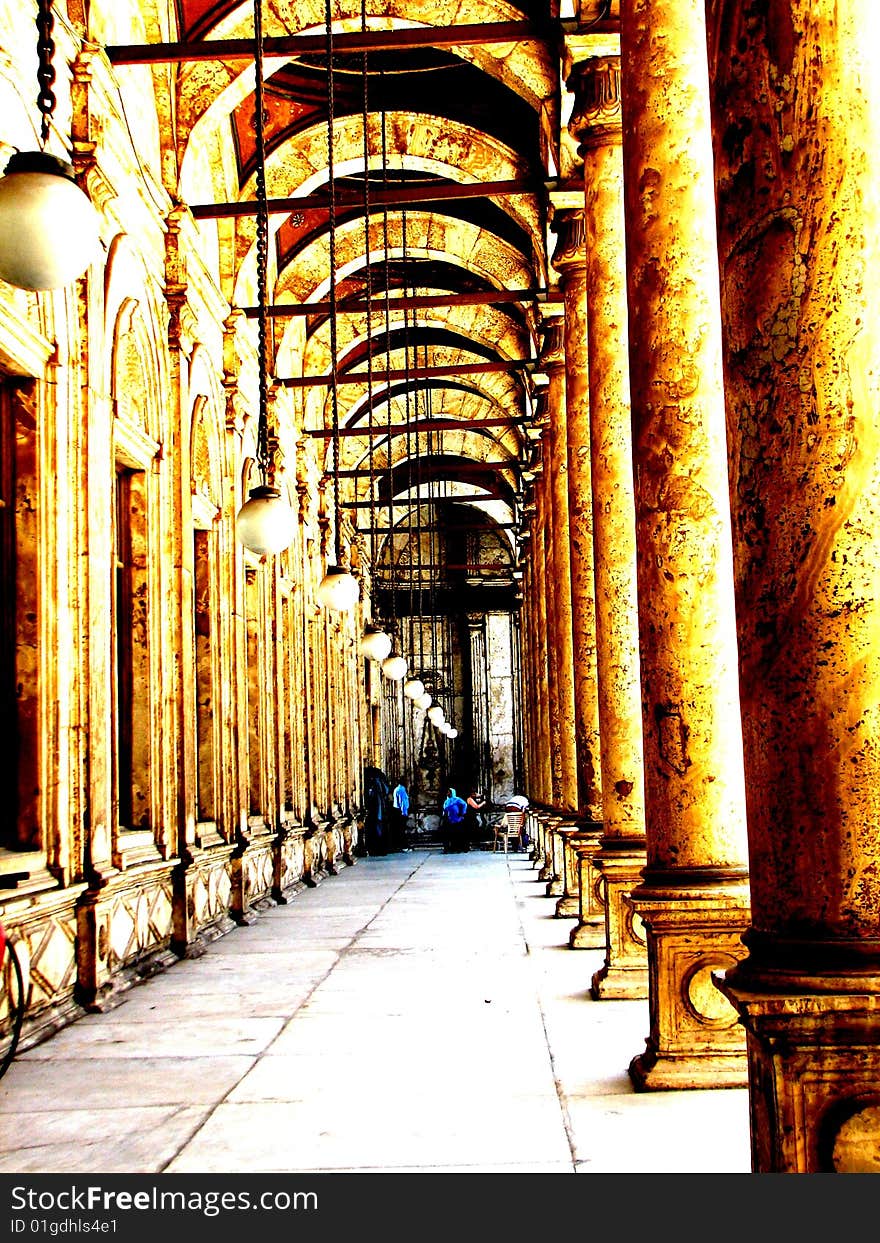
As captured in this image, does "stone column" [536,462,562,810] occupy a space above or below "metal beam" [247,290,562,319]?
below

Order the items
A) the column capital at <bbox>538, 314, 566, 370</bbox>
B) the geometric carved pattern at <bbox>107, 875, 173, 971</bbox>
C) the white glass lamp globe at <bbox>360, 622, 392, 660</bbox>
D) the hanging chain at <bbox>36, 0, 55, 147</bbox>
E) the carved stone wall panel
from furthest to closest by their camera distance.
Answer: the column capital at <bbox>538, 314, 566, 370</bbox>, the white glass lamp globe at <bbox>360, 622, 392, 660</bbox>, the geometric carved pattern at <bbox>107, 875, 173, 971</bbox>, the carved stone wall panel, the hanging chain at <bbox>36, 0, 55, 147</bbox>

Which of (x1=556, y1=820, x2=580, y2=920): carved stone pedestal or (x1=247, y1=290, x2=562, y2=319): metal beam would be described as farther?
(x1=247, y1=290, x2=562, y2=319): metal beam

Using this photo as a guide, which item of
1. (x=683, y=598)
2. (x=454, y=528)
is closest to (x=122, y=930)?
(x=683, y=598)

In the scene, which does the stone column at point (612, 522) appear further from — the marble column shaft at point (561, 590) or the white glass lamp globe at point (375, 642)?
the white glass lamp globe at point (375, 642)

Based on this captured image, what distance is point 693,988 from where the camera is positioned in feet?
18.2

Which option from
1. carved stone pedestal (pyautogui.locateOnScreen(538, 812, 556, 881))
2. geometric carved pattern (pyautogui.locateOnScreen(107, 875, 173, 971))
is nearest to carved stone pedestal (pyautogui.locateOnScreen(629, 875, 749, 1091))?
geometric carved pattern (pyautogui.locateOnScreen(107, 875, 173, 971))

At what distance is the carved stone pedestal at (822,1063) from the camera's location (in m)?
2.87

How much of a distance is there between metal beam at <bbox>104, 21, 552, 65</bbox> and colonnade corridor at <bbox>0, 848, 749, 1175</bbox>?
21.9 feet

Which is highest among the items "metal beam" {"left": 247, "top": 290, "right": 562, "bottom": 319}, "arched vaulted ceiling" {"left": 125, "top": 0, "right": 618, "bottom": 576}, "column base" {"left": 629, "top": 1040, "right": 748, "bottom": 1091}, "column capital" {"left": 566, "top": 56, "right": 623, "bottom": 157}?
"arched vaulted ceiling" {"left": 125, "top": 0, "right": 618, "bottom": 576}

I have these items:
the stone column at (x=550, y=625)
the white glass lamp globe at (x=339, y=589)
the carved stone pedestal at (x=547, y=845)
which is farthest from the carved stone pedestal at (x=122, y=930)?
the carved stone pedestal at (x=547, y=845)

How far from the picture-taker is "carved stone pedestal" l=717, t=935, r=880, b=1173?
2.87 meters

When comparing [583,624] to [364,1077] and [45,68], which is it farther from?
[45,68]

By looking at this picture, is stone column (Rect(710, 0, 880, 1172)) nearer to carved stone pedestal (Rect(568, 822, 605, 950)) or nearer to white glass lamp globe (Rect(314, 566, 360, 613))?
white glass lamp globe (Rect(314, 566, 360, 613))

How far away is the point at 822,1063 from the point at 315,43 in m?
8.80
